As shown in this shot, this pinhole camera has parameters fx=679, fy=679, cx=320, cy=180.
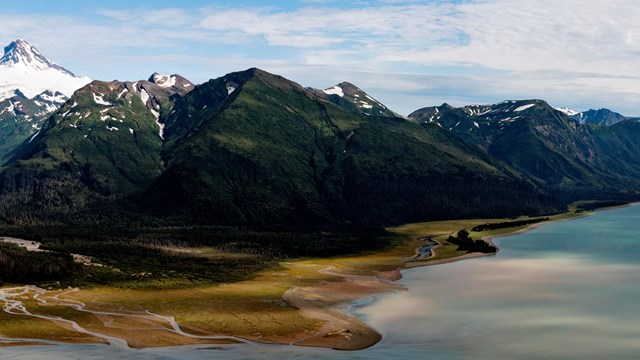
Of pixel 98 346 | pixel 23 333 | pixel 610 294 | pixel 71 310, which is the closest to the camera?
pixel 98 346

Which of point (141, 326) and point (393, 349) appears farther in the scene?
point (141, 326)

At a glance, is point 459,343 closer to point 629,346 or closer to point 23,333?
point 629,346

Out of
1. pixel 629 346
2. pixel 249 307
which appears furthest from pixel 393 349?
pixel 249 307

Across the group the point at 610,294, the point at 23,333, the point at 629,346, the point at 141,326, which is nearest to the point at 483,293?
the point at 610,294

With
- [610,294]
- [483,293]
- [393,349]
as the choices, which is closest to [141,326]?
[393,349]

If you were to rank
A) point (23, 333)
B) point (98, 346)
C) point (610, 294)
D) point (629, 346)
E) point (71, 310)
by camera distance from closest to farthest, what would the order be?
point (629, 346) → point (98, 346) → point (23, 333) → point (71, 310) → point (610, 294)

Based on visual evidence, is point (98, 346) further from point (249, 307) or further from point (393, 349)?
point (393, 349)

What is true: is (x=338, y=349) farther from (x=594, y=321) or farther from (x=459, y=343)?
(x=594, y=321)

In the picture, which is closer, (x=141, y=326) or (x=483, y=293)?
(x=141, y=326)

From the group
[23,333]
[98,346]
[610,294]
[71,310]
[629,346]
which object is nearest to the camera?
[629,346]
